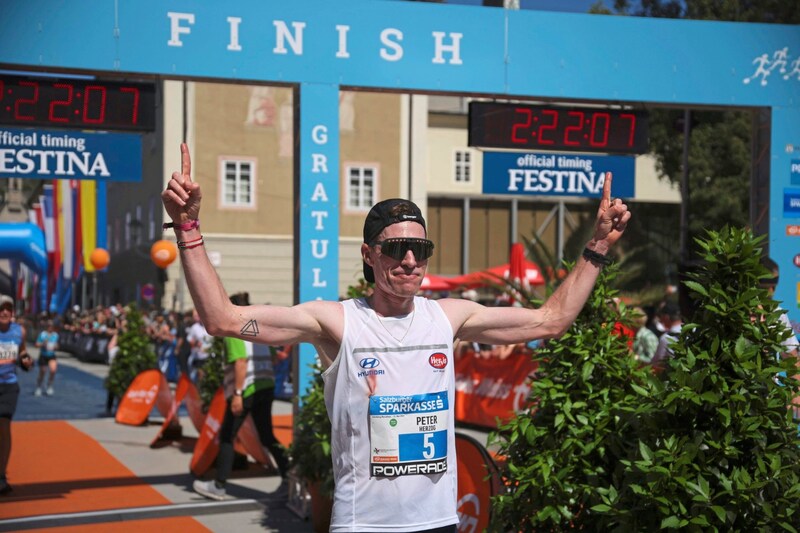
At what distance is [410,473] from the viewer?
354 cm

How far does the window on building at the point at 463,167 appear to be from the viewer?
4303cm

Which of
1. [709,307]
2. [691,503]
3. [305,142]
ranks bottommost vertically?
[691,503]

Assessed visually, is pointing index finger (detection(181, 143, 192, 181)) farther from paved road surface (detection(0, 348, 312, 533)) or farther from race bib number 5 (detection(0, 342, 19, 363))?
race bib number 5 (detection(0, 342, 19, 363))

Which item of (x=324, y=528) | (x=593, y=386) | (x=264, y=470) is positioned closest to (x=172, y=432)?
(x=264, y=470)

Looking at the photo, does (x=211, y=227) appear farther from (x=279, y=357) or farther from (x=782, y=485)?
(x=782, y=485)

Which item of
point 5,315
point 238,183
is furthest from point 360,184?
point 5,315

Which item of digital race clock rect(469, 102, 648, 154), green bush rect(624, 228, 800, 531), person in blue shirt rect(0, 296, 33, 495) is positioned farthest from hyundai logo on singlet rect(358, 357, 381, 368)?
person in blue shirt rect(0, 296, 33, 495)

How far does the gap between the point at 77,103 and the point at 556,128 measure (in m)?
4.55

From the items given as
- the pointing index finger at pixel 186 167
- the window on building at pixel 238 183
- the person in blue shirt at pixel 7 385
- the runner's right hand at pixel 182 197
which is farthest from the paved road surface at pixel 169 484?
the window on building at pixel 238 183

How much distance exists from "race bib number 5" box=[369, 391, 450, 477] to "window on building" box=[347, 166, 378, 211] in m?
33.9

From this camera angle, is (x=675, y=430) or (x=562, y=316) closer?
(x=562, y=316)

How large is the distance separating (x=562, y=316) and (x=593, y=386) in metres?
1.83

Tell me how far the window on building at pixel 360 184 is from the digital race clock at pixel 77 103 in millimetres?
28198

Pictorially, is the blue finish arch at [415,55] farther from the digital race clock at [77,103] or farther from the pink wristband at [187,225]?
the pink wristband at [187,225]
